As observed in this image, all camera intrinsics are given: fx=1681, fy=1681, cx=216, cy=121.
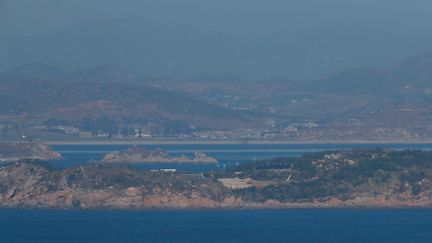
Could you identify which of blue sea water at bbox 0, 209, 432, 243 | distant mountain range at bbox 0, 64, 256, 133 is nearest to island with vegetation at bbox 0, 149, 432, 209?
blue sea water at bbox 0, 209, 432, 243

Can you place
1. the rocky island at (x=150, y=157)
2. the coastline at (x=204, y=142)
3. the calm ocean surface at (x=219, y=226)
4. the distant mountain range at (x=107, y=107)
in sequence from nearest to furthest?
the calm ocean surface at (x=219, y=226) < the rocky island at (x=150, y=157) < the coastline at (x=204, y=142) < the distant mountain range at (x=107, y=107)

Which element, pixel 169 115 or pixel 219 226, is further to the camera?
pixel 169 115

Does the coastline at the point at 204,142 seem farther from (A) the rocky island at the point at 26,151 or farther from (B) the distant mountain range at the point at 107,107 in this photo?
(A) the rocky island at the point at 26,151

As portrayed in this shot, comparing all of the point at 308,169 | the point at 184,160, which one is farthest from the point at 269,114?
the point at 308,169

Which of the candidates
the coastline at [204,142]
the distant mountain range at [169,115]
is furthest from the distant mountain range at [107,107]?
the coastline at [204,142]

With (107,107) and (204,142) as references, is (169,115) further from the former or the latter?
(204,142)

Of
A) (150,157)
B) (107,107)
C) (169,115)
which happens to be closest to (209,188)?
(150,157)

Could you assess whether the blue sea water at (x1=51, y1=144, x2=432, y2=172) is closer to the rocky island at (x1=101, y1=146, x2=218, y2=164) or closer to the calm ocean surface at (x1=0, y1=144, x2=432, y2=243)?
the rocky island at (x1=101, y1=146, x2=218, y2=164)
